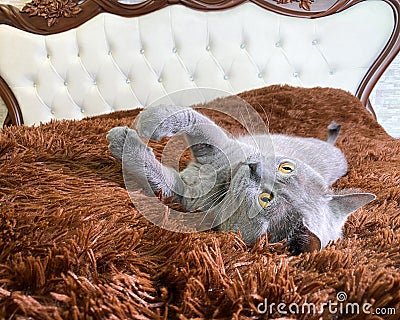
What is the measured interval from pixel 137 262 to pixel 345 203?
1.22 ft

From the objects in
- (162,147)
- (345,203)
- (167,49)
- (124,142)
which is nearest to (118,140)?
(124,142)

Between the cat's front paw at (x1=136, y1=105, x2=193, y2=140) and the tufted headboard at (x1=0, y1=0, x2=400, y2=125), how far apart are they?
1.21 m

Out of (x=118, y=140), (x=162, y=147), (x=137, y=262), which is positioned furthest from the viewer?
(x=162, y=147)

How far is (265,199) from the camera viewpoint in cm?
67

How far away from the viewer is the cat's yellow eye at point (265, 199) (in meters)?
0.67

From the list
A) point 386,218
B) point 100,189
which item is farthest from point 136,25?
point 386,218

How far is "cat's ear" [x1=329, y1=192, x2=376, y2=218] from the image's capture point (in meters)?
0.71

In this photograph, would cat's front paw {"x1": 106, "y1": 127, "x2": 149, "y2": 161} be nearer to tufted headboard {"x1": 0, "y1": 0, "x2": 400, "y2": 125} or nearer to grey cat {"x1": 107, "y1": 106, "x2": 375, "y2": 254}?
grey cat {"x1": 107, "y1": 106, "x2": 375, "y2": 254}

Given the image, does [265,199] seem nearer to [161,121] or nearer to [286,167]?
[286,167]

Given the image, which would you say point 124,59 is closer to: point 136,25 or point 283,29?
point 136,25

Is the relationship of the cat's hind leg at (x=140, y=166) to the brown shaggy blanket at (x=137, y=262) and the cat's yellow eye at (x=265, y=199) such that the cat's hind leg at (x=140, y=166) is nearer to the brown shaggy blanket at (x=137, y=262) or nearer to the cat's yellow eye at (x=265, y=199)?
the brown shaggy blanket at (x=137, y=262)

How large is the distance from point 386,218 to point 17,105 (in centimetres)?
165

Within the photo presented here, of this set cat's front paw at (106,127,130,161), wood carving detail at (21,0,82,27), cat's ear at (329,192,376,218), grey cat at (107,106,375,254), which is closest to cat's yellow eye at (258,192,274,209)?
grey cat at (107,106,375,254)

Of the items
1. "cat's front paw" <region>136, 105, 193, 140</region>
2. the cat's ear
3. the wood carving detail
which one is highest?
the wood carving detail
